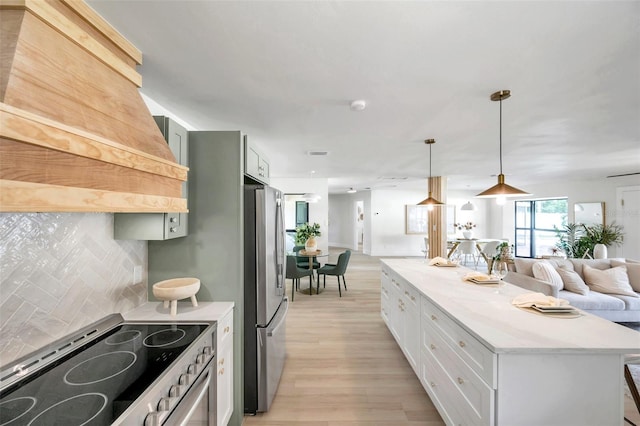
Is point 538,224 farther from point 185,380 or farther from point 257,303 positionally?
point 185,380

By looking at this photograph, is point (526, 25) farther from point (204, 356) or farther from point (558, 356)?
point (204, 356)

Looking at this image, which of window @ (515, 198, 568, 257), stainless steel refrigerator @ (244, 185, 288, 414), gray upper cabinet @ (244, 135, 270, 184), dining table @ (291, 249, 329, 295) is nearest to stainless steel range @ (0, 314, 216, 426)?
stainless steel refrigerator @ (244, 185, 288, 414)

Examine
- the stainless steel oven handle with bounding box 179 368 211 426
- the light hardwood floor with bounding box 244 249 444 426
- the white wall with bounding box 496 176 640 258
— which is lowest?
the light hardwood floor with bounding box 244 249 444 426

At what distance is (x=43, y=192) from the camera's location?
0.73m

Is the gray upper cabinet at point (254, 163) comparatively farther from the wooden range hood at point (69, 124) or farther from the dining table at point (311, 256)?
the dining table at point (311, 256)

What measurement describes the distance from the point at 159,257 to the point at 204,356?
0.86 meters

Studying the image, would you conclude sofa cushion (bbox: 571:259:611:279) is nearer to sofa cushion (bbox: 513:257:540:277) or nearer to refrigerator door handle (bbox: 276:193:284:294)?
sofa cushion (bbox: 513:257:540:277)

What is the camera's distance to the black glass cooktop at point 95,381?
0.85m

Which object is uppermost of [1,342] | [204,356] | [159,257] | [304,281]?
[159,257]

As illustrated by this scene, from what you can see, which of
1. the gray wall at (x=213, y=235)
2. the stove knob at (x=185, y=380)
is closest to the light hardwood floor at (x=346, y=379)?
the gray wall at (x=213, y=235)

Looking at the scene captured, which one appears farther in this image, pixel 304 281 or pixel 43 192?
pixel 304 281

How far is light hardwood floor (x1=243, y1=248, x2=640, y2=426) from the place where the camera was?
2.00 m

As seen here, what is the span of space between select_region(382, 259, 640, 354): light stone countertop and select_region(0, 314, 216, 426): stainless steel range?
1.48 meters

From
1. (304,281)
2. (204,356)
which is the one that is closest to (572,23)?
(204,356)
